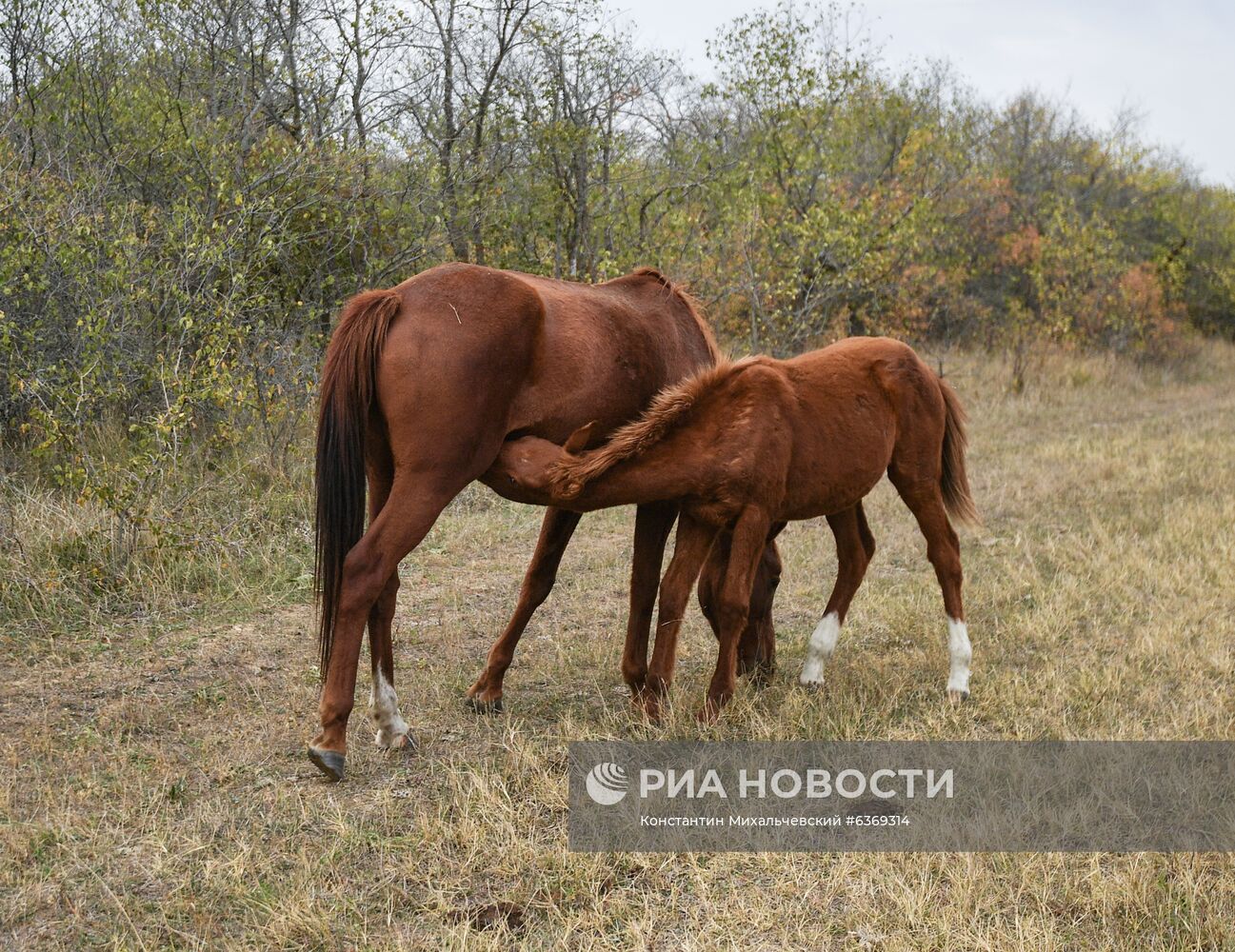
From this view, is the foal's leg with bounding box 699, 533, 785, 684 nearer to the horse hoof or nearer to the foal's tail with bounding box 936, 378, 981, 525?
the foal's tail with bounding box 936, 378, 981, 525

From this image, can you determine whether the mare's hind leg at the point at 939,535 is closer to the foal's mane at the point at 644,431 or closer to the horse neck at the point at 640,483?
the foal's mane at the point at 644,431

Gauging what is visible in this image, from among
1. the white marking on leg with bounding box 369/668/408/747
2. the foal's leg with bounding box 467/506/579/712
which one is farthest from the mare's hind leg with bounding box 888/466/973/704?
the white marking on leg with bounding box 369/668/408/747

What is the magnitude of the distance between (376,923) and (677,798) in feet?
3.87

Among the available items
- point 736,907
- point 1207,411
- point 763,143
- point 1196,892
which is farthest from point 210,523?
point 1207,411

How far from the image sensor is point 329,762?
3982mm

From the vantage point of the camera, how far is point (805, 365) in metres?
5.07

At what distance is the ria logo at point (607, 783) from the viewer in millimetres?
3867

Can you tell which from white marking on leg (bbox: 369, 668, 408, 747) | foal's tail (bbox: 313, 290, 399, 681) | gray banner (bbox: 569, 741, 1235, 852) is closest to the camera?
gray banner (bbox: 569, 741, 1235, 852)

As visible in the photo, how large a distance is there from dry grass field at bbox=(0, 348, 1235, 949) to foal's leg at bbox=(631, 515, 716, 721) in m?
0.13

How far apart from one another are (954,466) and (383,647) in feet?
9.59

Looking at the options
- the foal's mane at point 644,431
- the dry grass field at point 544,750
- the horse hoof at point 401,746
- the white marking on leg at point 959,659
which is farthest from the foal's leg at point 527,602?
the white marking on leg at point 959,659

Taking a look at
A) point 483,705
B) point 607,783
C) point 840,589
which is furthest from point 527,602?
point 840,589

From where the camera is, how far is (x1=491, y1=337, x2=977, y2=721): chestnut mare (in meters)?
4.21

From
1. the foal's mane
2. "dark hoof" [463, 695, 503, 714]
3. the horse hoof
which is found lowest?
"dark hoof" [463, 695, 503, 714]
